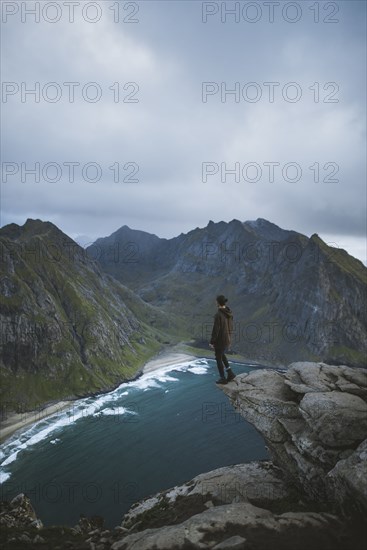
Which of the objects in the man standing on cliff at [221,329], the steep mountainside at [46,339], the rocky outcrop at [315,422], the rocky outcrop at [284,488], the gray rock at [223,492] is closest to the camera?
the rocky outcrop at [284,488]

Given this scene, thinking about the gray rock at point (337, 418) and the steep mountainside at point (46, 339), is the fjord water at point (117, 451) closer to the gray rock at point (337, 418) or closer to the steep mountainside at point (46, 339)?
the steep mountainside at point (46, 339)

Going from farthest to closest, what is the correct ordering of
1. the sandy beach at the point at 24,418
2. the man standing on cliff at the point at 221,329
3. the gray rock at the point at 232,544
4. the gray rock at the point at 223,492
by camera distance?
the sandy beach at the point at 24,418, the gray rock at the point at 223,492, the man standing on cliff at the point at 221,329, the gray rock at the point at 232,544

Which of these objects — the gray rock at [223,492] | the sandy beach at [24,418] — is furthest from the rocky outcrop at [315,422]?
the sandy beach at [24,418]

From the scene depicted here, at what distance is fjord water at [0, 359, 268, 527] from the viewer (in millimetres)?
69375

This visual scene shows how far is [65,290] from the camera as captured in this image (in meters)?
193

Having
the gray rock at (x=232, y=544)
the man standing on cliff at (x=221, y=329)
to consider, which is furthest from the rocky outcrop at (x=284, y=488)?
the man standing on cliff at (x=221, y=329)

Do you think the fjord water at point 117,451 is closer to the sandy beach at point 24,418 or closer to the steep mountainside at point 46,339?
the sandy beach at point 24,418

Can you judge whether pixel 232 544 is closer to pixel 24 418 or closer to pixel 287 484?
pixel 287 484

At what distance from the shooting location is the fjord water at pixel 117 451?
6938 centimetres

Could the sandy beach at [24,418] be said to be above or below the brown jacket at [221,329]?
below

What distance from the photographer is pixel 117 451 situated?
304ft

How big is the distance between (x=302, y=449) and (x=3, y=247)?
180 metres

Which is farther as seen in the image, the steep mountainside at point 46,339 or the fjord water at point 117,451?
the steep mountainside at point 46,339

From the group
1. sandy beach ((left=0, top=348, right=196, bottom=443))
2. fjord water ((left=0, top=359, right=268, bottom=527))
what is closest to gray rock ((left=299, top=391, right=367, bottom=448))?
fjord water ((left=0, top=359, right=268, bottom=527))
